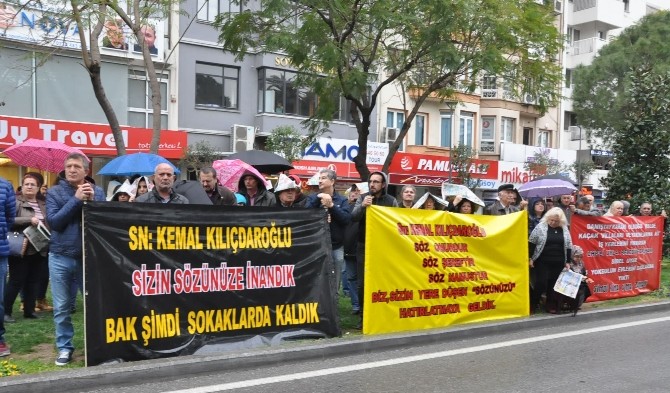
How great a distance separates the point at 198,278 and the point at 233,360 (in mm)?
840

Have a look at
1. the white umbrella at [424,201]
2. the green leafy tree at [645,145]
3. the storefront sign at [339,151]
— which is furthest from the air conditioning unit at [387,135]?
the white umbrella at [424,201]

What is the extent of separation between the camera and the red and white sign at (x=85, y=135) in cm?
2025

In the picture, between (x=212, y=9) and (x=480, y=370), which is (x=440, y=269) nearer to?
(x=480, y=370)

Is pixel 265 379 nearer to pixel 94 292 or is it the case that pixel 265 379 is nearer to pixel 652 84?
pixel 94 292

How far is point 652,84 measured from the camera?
51.3 feet

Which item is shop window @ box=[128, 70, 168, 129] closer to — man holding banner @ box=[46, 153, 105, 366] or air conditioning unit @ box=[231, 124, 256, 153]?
air conditioning unit @ box=[231, 124, 256, 153]

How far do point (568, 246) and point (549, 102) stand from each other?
20.8ft

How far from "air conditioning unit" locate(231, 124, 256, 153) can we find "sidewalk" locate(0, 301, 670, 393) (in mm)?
18222

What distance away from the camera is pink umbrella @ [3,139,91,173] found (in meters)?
11.4

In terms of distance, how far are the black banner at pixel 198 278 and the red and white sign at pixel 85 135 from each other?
16.1 metres

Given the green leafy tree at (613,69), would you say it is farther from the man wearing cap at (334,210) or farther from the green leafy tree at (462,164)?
the man wearing cap at (334,210)

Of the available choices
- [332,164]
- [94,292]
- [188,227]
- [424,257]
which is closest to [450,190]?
[424,257]

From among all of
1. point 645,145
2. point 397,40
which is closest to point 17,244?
point 397,40

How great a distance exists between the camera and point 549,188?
12.6 meters
